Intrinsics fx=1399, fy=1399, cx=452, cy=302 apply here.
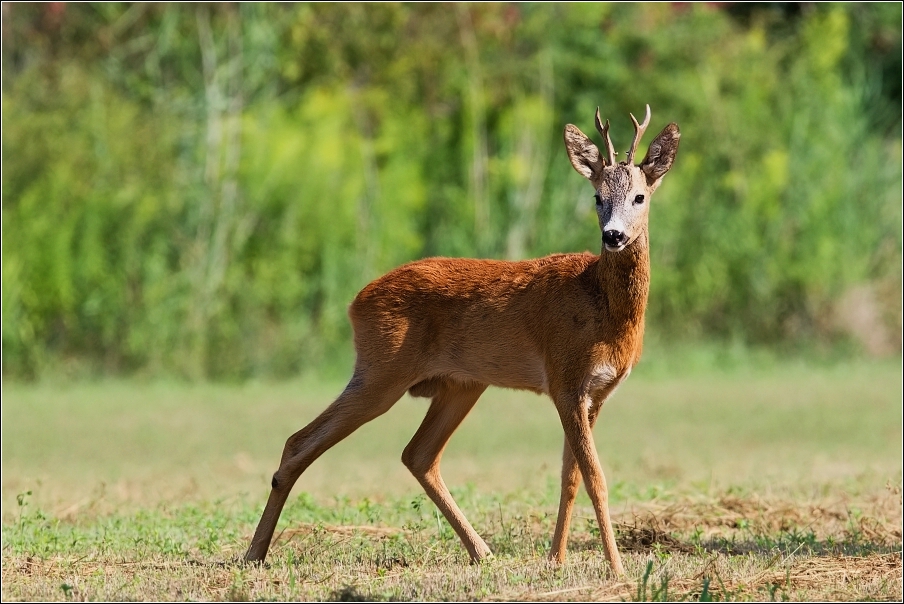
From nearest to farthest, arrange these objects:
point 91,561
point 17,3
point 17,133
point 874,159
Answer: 1. point 91,561
2. point 17,133
3. point 17,3
4. point 874,159

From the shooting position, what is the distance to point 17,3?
1767 cm

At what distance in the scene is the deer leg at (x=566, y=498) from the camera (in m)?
7.18

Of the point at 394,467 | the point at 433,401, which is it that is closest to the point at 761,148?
the point at 394,467

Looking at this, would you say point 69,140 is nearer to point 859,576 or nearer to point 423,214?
point 423,214

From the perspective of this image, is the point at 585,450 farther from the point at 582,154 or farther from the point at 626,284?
the point at 582,154

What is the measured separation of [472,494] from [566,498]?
2.49 m

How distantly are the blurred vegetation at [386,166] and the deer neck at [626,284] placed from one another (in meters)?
10.1

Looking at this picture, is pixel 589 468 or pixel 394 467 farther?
pixel 394 467

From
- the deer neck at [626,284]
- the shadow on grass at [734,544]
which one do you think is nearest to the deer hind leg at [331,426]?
the deer neck at [626,284]

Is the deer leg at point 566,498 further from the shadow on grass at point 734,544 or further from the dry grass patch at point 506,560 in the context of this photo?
the shadow on grass at point 734,544

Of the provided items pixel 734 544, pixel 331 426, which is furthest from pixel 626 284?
pixel 734 544

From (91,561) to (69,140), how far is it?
10184 mm

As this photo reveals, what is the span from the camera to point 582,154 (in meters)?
7.23

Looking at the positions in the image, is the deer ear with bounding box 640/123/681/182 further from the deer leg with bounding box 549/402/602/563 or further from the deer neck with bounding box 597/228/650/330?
the deer leg with bounding box 549/402/602/563
